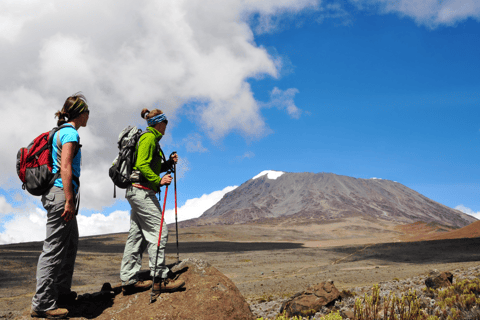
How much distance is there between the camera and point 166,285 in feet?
13.0

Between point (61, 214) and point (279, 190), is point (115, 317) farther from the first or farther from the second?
point (279, 190)

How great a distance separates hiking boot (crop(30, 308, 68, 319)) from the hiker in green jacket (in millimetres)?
739

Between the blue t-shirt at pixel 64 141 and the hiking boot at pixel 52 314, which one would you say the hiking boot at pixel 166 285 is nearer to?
the hiking boot at pixel 52 314

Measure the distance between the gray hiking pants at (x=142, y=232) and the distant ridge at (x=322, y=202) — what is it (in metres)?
96.0

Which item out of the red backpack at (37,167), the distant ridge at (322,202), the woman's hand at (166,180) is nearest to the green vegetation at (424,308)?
the woman's hand at (166,180)

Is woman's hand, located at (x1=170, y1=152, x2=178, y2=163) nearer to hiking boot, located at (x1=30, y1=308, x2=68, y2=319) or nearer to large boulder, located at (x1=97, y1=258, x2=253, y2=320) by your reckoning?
large boulder, located at (x1=97, y1=258, x2=253, y2=320)

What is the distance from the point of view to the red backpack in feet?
10.7

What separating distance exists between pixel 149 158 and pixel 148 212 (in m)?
0.61

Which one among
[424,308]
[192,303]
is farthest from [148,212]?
[424,308]

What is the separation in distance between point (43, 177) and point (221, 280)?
244cm

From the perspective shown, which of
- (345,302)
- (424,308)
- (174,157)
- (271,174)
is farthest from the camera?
(271,174)

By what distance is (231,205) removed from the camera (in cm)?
14812

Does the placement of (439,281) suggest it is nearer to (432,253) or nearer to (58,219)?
(58,219)

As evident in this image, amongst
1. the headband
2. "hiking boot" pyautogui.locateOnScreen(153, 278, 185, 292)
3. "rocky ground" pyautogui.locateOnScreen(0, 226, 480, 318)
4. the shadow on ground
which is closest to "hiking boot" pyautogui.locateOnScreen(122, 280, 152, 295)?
"hiking boot" pyautogui.locateOnScreen(153, 278, 185, 292)
